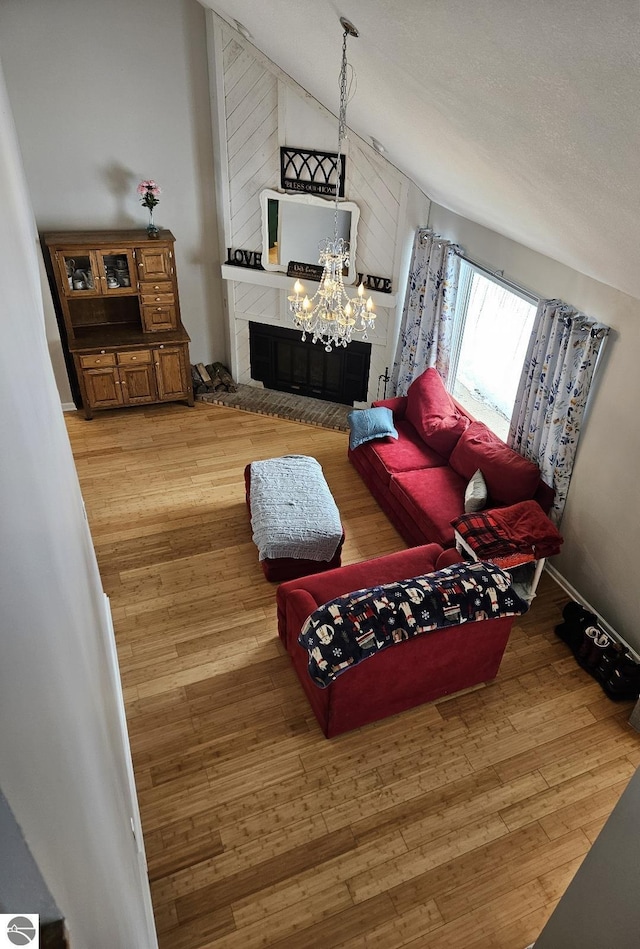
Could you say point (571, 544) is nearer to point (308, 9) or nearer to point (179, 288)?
point (308, 9)

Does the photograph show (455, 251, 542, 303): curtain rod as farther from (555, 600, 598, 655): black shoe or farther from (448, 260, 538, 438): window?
(555, 600, 598, 655): black shoe

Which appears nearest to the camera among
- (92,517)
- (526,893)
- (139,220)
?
(526,893)

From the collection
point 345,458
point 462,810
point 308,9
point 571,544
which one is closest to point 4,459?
point 308,9

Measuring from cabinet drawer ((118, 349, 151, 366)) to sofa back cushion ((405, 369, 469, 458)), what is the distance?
8.99 feet

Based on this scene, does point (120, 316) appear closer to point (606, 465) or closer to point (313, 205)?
point (313, 205)

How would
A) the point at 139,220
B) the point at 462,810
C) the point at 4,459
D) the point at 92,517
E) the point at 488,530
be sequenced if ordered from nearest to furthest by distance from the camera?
the point at 4,459, the point at 462,810, the point at 488,530, the point at 92,517, the point at 139,220

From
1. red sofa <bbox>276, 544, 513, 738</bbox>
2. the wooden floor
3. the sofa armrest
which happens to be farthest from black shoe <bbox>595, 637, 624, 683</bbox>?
the sofa armrest

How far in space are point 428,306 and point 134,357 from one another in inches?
119

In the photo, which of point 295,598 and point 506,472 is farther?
point 506,472

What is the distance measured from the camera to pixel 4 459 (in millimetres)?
815

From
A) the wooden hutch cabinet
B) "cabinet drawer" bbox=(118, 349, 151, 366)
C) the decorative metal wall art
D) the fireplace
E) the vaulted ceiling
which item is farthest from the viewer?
Result: the fireplace

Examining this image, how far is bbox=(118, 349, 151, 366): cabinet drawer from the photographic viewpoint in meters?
6.32

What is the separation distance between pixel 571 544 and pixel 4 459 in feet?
15.0

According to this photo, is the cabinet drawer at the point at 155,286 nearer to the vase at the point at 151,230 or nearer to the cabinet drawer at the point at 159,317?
the cabinet drawer at the point at 159,317
